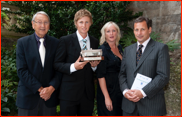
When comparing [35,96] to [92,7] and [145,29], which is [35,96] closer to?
[145,29]

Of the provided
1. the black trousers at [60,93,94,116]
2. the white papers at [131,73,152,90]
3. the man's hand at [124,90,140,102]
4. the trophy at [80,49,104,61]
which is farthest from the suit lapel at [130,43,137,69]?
the black trousers at [60,93,94,116]

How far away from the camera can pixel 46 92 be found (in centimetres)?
243

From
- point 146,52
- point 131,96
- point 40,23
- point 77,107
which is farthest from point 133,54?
point 40,23

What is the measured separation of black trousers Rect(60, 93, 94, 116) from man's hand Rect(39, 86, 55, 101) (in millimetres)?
263

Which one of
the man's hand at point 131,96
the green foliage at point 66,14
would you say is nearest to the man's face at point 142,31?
the man's hand at point 131,96

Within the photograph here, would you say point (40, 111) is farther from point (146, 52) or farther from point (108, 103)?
point (146, 52)

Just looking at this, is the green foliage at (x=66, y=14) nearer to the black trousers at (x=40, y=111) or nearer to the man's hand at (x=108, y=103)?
the black trousers at (x=40, y=111)

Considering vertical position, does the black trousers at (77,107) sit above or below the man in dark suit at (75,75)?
below

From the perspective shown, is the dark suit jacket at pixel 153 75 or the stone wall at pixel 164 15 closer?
the dark suit jacket at pixel 153 75

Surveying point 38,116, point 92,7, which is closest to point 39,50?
point 38,116

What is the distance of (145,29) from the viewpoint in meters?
2.16

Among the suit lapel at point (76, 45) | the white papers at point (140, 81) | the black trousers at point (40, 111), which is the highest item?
the suit lapel at point (76, 45)

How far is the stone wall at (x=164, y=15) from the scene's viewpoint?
555 centimetres

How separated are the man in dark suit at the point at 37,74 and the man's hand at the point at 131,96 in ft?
4.16
